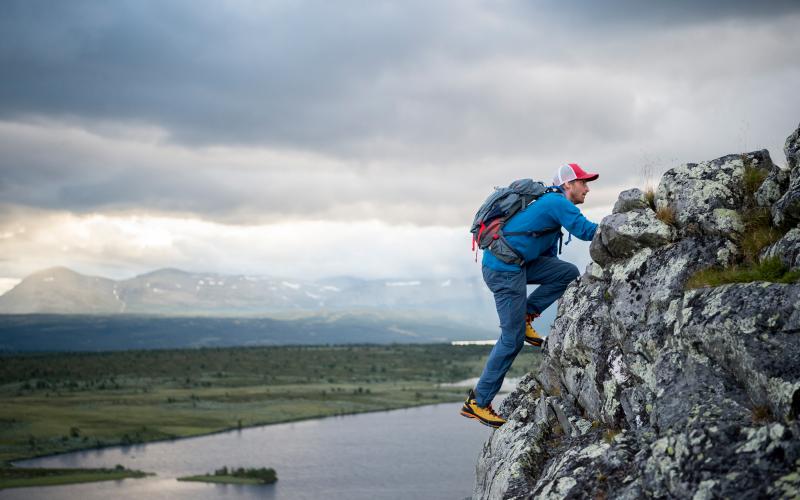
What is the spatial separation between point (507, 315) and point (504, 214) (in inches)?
73.3

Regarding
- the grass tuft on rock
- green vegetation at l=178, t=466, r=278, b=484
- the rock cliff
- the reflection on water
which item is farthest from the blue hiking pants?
green vegetation at l=178, t=466, r=278, b=484

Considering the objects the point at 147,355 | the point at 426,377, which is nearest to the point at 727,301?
the point at 426,377

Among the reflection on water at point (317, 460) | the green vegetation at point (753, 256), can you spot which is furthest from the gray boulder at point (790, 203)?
the reflection on water at point (317, 460)

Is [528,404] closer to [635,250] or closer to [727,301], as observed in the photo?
[635,250]

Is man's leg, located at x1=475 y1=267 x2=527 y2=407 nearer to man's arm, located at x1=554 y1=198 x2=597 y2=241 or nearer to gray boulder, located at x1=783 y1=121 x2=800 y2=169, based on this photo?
man's arm, located at x1=554 y1=198 x2=597 y2=241

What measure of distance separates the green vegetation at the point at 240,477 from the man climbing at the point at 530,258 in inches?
2232

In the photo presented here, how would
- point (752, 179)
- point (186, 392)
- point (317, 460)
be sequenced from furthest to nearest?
point (186, 392), point (317, 460), point (752, 179)

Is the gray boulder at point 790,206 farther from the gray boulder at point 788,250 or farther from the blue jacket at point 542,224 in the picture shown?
the blue jacket at point 542,224

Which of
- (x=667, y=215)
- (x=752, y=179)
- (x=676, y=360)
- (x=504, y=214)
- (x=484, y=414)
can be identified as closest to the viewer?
(x=676, y=360)

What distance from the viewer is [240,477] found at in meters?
67.0

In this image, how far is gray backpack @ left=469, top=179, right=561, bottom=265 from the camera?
13344 millimetres

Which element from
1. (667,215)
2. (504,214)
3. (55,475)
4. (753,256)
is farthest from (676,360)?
(55,475)

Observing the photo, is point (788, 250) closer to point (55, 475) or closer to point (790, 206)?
point (790, 206)

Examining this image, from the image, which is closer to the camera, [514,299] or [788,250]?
[788,250]
